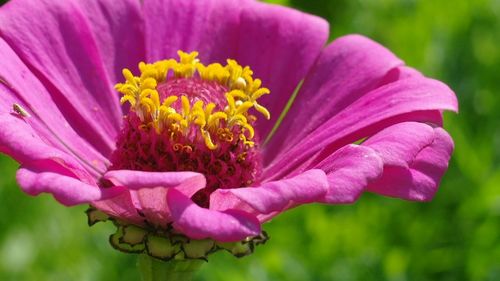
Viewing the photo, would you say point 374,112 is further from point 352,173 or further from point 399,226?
point 399,226

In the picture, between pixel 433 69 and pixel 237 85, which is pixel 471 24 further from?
pixel 237 85

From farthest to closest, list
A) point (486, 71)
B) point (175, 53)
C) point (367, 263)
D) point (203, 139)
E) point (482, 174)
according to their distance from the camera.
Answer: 1. point (486, 71)
2. point (482, 174)
3. point (367, 263)
4. point (175, 53)
5. point (203, 139)

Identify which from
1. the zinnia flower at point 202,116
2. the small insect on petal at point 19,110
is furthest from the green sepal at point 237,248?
the small insect on petal at point 19,110

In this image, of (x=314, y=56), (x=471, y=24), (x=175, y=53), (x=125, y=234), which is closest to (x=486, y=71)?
(x=471, y=24)

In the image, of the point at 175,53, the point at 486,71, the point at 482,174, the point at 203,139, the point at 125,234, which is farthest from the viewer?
the point at 486,71

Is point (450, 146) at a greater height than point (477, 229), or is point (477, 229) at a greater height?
point (450, 146)

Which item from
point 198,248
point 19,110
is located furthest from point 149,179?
point 19,110

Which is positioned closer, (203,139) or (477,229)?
(203,139)

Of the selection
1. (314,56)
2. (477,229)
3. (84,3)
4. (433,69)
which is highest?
(84,3)
